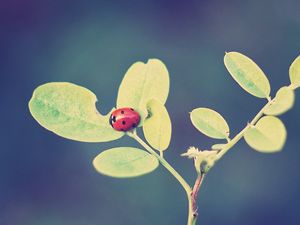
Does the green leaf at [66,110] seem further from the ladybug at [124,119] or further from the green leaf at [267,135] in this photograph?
the green leaf at [267,135]

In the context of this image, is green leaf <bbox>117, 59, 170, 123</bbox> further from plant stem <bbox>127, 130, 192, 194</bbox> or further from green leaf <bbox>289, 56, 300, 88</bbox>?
green leaf <bbox>289, 56, 300, 88</bbox>

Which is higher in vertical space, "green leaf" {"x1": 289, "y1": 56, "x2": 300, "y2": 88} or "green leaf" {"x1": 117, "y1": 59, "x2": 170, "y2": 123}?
"green leaf" {"x1": 289, "y1": 56, "x2": 300, "y2": 88}

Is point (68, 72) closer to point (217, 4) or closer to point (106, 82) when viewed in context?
Answer: point (106, 82)

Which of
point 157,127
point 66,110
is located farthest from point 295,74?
point 66,110

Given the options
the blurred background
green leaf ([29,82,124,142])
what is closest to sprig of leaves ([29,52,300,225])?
green leaf ([29,82,124,142])

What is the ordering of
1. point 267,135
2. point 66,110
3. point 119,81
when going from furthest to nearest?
point 119,81 → point 66,110 → point 267,135

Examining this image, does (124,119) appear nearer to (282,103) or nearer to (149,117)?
(149,117)

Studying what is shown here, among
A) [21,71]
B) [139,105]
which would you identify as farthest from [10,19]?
[139,105]
